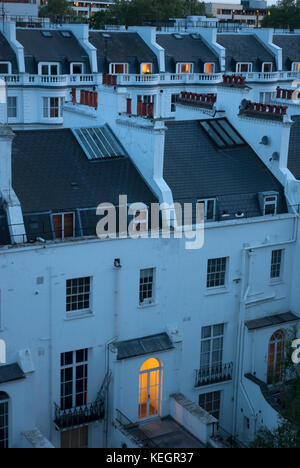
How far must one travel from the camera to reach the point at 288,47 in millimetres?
73625

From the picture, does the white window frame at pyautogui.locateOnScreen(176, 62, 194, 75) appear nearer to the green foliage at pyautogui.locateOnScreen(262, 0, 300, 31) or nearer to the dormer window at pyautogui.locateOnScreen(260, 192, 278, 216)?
the dormer window at pyautogui.locateOnScreen(260, 192, 278, 216)

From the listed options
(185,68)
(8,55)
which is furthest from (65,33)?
(185,68)

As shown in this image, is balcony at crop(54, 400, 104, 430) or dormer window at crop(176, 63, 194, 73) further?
dormer window at crop(176, 63, 194, 73)

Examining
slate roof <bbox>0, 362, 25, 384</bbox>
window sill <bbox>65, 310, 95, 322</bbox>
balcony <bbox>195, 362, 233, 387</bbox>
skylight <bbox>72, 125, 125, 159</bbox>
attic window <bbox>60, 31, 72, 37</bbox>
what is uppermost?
attic window <bbox>60, 31, 72, 37</bbox>

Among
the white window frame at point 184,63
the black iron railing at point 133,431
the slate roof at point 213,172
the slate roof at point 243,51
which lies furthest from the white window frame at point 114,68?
the black iron railing at point 133,431

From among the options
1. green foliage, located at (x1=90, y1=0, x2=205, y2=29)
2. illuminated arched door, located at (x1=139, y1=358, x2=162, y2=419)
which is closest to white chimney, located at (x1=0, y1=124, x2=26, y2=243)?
illuminated arched door, located at (x1=139, y1=358, x2=162, y2=419)

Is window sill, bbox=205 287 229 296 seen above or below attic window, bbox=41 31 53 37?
below

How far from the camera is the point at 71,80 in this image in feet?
193

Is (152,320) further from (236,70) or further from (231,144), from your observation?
(236,70)

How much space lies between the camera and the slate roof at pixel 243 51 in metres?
67.7

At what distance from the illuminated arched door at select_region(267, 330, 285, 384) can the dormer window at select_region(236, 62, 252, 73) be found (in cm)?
3946

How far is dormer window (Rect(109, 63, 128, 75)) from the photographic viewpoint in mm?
61438

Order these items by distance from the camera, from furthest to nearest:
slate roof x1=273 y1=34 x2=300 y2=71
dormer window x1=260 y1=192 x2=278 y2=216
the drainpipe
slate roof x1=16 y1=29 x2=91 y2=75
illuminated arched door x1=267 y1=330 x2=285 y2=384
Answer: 1. slate roof x1=273 y1=34 x2=300 y2=71
2. slate roof x1=16 y1=29 x2=91 y2=75
3. illuminated arched door x1=267 y1=330 x2=285 y2=384
4. dormer window x1=260 y1=192 x2=278 y2=216
5. the drainpipe
